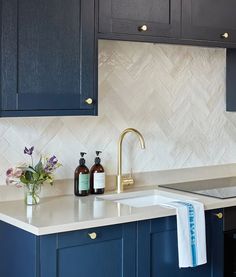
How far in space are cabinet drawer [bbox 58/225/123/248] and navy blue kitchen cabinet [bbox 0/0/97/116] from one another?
1.99 ft

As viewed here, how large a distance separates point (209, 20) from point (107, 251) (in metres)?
1.49

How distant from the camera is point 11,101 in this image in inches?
107

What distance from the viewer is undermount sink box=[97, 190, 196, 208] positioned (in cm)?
332

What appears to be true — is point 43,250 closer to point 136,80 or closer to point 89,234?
point 89,234

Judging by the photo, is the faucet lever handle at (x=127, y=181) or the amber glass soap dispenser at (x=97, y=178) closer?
the amber glass soap dispenser at (x=97, y=178)

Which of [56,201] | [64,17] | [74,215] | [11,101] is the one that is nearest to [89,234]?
[74,215]

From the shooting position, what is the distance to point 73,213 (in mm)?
2760

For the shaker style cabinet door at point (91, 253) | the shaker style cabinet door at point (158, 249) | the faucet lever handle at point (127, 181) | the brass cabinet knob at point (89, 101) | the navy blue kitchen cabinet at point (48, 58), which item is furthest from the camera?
the faucet lever handle at point (127, 181)

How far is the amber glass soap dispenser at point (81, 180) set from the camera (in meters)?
3.19

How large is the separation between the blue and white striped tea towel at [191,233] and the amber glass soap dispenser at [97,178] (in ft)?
1.55

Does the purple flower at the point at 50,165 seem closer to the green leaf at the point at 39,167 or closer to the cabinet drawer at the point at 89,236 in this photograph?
the green leaf at the point at 39,167

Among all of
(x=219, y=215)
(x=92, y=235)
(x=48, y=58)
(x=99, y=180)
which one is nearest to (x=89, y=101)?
(x=48, y=58)

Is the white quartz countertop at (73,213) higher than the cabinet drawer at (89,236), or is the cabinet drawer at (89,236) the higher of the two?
the white quartz countertop at (73,213)

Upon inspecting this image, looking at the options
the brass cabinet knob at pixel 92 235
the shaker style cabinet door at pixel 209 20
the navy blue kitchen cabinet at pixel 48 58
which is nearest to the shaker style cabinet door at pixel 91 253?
the brass cabinet knob at pixel 92 235
